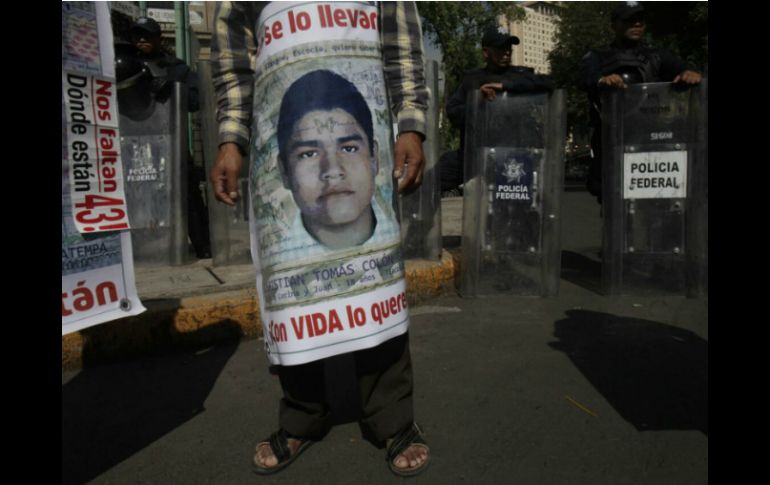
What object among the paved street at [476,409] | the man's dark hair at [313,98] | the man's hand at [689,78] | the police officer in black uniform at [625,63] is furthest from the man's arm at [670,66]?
the man's dark hair at [313,98]

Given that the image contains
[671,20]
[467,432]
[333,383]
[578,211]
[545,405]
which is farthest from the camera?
[671,20]

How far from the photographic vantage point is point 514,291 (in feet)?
14.9

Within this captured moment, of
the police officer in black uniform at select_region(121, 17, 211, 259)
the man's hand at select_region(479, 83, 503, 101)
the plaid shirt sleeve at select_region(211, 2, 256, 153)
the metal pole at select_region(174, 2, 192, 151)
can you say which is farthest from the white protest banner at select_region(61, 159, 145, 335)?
the metal pole at select_region(174, 2, 192, 151)

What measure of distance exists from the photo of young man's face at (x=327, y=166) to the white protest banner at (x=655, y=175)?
3.01 metres

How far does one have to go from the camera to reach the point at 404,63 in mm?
2191

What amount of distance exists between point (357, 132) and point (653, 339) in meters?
2.37

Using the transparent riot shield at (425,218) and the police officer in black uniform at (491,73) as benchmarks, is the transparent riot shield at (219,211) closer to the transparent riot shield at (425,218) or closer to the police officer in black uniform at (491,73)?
the transparent riot shield at (425,218)

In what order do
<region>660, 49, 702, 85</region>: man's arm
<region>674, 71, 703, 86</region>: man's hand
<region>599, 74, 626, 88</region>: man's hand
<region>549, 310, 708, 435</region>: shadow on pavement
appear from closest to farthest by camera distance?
<region>549, 310, 708, 435</region>: shadow on pavement, <region>674, 71, 703, 86</region>: man's hand, <region>599, 74, 626, 88</region>: man's hand, <region>660, 49, 702, 85</region>: man's arm

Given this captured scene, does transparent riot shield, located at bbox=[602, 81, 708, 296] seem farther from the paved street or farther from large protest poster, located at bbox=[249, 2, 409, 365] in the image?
large protest poster, located at bbox=[249, 2, 409, 365]

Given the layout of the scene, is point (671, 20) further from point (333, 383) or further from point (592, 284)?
point (333, 383)

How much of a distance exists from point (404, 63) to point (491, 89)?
2.33 meters

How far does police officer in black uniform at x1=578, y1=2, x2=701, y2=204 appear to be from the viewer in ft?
15.5

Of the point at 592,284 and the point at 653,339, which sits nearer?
the point at 653,339

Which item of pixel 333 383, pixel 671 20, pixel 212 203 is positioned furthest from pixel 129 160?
pixel 671 20
